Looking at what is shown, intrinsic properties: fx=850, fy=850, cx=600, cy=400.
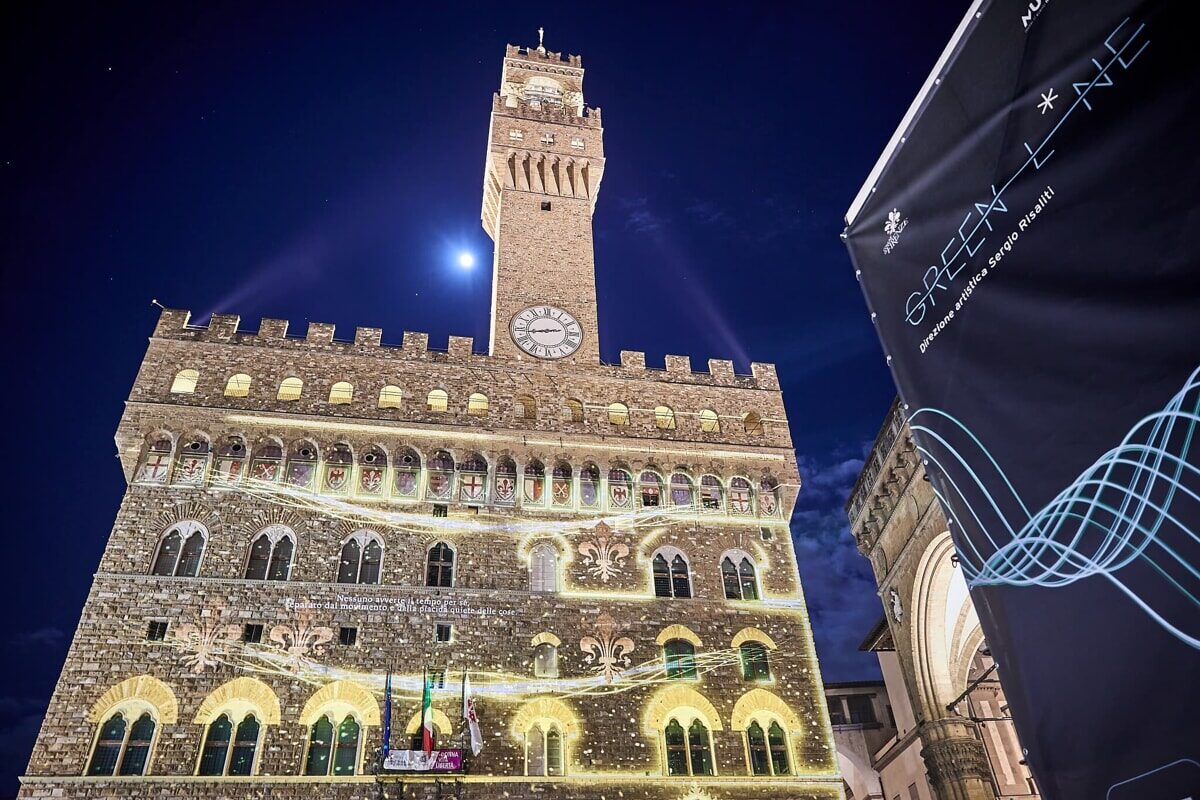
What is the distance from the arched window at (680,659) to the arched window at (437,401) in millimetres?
9781

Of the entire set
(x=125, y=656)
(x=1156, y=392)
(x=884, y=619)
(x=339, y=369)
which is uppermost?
(x=339, y=369)

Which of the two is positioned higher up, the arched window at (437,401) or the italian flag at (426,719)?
the arched window at (437,401)

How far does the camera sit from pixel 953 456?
300 inches

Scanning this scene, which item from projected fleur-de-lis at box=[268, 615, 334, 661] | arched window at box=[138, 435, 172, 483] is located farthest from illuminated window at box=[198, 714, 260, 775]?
arched window at box=[138, 435, 172, 483]

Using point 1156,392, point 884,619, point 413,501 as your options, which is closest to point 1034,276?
point 1156,392

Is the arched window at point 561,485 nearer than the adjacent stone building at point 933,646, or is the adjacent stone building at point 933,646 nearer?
the adjacent stone building at point 933,646

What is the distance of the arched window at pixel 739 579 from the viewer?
81.4ft

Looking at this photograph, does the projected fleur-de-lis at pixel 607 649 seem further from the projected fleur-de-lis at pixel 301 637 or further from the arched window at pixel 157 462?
the arched window at pixel 157 462

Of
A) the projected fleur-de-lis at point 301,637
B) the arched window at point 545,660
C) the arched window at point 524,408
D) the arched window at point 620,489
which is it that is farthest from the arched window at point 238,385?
the arched window at point 545,660

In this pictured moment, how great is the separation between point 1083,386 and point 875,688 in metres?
35.5

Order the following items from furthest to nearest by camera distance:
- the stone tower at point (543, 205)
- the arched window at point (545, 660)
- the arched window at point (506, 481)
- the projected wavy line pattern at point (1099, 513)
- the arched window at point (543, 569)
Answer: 1. the stone tower at point (543, 205)
2. the arched window at point (506, 481)
3. the arched window at point (543, 569)
4. the arched window at point (545, 660)
5. the projected wavy line pattern at point (1099, 513)

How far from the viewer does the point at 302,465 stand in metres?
24.5

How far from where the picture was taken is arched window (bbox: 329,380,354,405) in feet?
84.5

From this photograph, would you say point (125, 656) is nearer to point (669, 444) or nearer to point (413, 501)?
point (413, 501)
